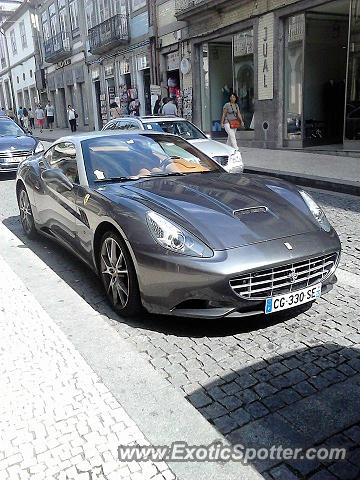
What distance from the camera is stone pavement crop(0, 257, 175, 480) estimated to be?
2.03m

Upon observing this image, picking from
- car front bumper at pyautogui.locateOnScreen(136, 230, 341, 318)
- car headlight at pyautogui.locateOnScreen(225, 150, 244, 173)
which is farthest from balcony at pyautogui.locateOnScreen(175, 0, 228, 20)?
car front bumper at pyautogui.locateOnScreen(136, 230, 341, 318)

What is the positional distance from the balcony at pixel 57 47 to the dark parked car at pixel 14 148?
70.3ft

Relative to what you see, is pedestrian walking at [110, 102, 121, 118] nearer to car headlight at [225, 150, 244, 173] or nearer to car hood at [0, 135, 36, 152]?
car hood at [0, 135, 36, 152]

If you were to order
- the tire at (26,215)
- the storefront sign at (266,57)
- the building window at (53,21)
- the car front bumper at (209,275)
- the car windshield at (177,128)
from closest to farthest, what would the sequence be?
the car front bumper at (209,275) < the tire at (26,215) < the car windshield at (177,128) < the storefront sign at (266,57) < the building window at (53,21)

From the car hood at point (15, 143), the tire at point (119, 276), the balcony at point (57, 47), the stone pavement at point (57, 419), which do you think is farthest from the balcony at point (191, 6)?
the stone pavement at point (57, 419)

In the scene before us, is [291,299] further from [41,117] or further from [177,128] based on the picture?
[41,117]

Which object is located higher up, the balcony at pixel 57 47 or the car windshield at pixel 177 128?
the balcony at pixel 57 47

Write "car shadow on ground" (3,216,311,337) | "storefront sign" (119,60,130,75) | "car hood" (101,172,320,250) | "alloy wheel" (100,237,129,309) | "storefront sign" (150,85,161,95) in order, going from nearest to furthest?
"car hood" (101,172,320,250), "car shadow on ground" (3,216,311,337), "alloy wheel" (100,237,129,309), "storefront sign" (150,85,161,95), "storefront sign" (119,60,130,75)

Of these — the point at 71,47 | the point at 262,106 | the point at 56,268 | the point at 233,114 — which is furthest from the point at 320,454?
the point at 71,47

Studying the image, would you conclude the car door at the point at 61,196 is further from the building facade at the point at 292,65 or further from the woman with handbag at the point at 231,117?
the building facade at the point at 292,65

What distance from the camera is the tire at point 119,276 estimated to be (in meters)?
3.43

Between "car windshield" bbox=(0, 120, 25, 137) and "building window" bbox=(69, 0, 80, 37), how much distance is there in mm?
19230

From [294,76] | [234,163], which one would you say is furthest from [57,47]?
[234,163]

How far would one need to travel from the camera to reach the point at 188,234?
3.17 meters
